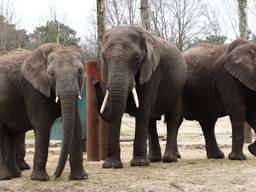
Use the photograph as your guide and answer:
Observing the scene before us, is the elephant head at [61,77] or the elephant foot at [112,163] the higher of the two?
the elephant head at [61,77]

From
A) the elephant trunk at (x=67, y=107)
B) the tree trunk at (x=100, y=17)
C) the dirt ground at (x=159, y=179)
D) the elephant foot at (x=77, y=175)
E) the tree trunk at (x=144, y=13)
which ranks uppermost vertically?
the tree trunk at (x=144, y=13)

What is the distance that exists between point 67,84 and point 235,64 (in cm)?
398

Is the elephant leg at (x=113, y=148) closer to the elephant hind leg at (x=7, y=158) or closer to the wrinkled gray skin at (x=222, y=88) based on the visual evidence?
the elephant hind leg at (x=7, y=158)

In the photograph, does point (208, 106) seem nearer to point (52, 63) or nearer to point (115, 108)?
point (115, 108)

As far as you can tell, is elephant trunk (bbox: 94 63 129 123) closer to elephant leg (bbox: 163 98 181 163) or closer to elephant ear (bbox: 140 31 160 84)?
elephant ear (bbox: 140 31 160 84)

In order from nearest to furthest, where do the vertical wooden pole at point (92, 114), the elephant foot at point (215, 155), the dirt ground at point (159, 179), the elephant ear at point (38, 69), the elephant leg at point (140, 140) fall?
the dirt ground at point (159, 179), the elephant ear at point (38, 69), the elephant leg at point (140, 140), the vertical wooden pole at point (92, 114), the elephant foot at point (215, 155)

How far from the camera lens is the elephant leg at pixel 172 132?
10.6 metres

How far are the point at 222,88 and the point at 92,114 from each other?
2362mm

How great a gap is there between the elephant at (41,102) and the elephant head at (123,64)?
0.68m

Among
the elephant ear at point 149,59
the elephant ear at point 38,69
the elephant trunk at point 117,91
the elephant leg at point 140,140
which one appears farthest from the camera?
the elephant leg at point 140,140

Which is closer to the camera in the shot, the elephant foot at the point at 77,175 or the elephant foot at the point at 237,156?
the elephant foot at the point at 77,175

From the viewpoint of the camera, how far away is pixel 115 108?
344 inches

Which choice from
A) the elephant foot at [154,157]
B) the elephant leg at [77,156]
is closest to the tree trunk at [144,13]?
the elephant foot at [154,157]

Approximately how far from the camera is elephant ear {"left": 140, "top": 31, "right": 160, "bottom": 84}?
9.52m
